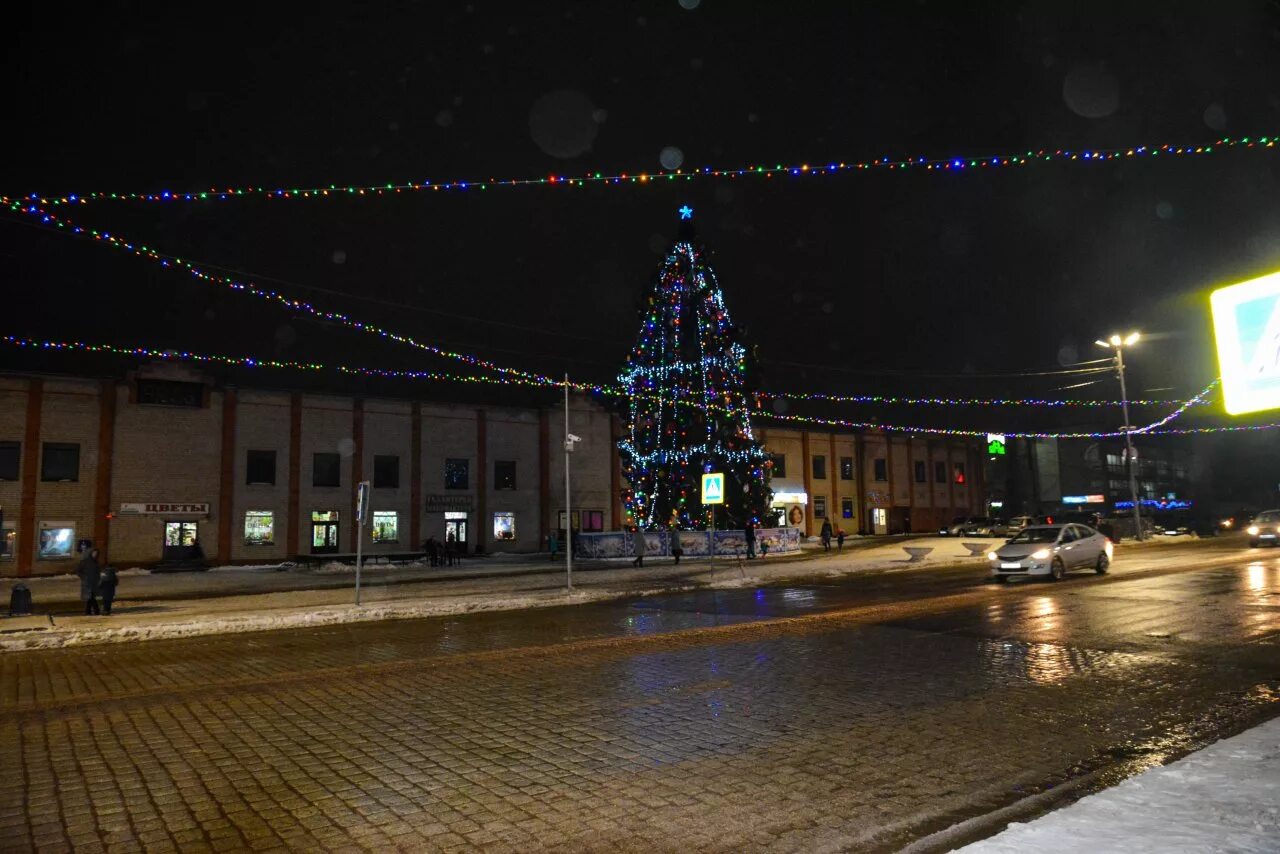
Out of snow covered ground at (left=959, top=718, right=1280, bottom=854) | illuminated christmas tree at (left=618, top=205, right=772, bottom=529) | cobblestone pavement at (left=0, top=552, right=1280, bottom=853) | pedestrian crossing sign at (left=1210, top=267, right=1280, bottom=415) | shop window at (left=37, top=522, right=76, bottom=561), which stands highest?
illuminated christmas tree at (left=618, top=205, right=772, bottom=529)

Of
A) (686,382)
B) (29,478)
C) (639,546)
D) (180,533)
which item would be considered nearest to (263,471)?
(180,533)

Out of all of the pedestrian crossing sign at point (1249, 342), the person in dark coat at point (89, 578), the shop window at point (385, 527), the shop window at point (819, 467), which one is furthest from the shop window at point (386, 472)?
the pedestrian crossing sign at point (1249, 342)

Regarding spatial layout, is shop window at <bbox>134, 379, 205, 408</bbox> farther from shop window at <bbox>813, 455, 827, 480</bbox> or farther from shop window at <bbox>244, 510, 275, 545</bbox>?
shop window at <bbox>813, 455, 827, 480</bbox>

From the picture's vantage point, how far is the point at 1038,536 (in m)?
21.5

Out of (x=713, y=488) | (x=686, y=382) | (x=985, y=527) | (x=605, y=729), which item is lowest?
(x=605, y=729)

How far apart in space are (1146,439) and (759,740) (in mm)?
117571

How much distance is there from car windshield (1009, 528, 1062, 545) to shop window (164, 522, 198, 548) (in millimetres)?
31840

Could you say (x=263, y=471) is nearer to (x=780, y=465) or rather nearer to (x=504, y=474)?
(x=504, y=474)

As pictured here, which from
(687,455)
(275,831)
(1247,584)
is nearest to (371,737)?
(275,831)

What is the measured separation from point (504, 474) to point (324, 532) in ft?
31.2

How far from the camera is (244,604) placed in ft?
64.6

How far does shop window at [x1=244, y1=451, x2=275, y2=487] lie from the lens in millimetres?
37062

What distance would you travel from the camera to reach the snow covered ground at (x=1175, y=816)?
4215 mm

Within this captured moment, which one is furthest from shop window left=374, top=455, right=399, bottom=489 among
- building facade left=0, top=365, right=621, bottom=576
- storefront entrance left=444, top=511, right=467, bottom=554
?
storefront entrance left=444, top=511, right=467, bottom=554
